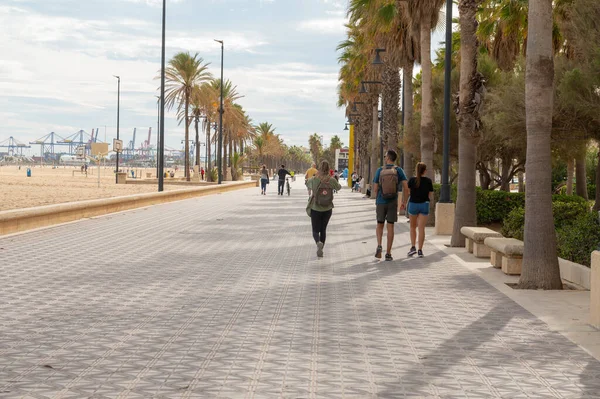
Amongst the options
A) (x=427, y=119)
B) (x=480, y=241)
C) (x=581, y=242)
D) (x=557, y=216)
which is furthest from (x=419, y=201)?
(x=427, y=119)

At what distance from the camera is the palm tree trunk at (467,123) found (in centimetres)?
1585

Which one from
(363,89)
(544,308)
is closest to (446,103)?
(544,308)

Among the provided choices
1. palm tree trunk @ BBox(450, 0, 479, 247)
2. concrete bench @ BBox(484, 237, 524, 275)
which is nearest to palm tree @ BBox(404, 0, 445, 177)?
palm tree trunk @ BBox(450, 0, 479, 247)

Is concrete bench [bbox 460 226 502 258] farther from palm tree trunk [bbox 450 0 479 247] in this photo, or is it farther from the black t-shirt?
palm tree trunk [bbox 450 0 479 247]

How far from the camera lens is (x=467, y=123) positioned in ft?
52.8

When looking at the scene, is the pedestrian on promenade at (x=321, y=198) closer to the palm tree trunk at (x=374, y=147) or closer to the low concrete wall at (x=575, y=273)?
the low concrete wall at (x=575, y=273)

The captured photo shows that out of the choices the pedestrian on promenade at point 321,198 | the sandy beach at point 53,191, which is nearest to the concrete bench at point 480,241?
the pedestrian on promenade at point 321,198

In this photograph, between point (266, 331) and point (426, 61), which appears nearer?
point (266, 331)

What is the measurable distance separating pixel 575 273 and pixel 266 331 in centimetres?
500

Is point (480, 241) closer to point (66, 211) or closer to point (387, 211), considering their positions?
point (387, 211)

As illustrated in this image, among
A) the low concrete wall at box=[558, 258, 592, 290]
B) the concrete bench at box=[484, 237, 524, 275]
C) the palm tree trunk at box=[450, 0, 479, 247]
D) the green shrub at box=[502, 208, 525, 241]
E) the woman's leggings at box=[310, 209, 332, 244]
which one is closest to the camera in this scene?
the low concrete wall at box=[558, 258, 592, 290]

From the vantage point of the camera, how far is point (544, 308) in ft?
27.8

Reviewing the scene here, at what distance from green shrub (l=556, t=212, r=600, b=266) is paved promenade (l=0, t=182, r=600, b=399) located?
56.1 inches

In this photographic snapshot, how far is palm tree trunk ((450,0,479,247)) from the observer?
15.9 m
